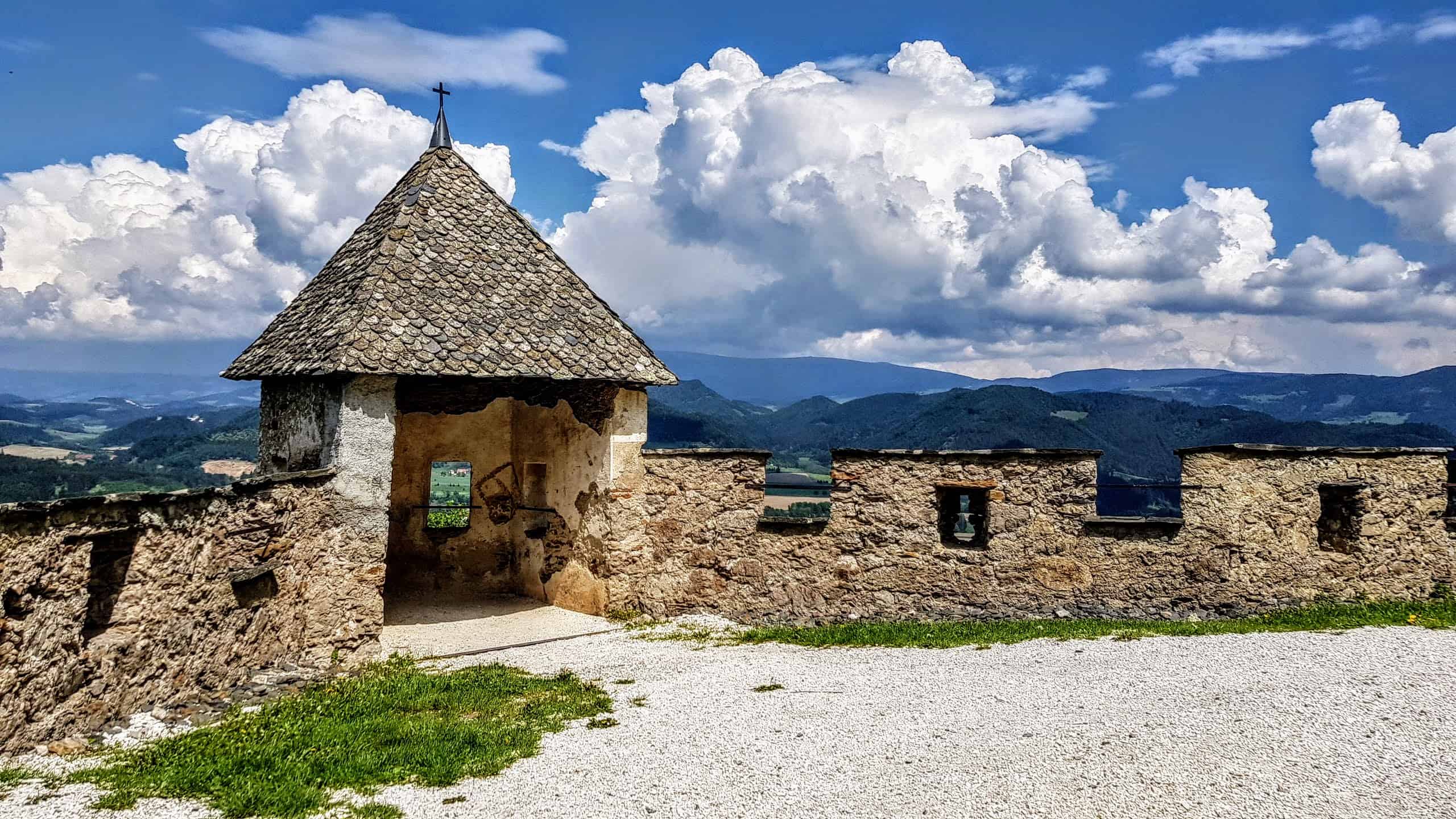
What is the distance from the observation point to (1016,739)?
312 inches

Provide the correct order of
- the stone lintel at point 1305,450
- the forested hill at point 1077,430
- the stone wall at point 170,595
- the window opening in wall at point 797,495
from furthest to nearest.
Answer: the forested hill at point 1077,430, the window opening in wall at point 797,495, the stone lintel at point 1305,450, the stone wall at point 170,595

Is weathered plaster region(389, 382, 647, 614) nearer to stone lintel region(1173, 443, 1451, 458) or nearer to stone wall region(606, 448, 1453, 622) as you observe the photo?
stone wall region(606, 448, 1453, 622)

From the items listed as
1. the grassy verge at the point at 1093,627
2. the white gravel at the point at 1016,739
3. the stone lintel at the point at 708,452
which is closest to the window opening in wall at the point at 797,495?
the stone lintel at the point at 708,452

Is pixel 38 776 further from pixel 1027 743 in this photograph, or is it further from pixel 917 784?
pixel 1027 743

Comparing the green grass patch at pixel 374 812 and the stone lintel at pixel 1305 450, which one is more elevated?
the stone lintel at pixel 1305 450

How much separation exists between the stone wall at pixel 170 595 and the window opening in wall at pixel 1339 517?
1260 cm

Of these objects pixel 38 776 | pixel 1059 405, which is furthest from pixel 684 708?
pixel 1059 405

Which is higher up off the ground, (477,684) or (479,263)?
(479,263)

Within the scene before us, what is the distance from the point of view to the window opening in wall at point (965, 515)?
12.9 m

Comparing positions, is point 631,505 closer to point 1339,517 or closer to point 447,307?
point 447,307

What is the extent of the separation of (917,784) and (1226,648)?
556 centimetres

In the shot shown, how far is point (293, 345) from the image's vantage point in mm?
12328

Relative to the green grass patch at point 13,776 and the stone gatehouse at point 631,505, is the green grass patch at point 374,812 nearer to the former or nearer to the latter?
the green grass patch at point 13,776

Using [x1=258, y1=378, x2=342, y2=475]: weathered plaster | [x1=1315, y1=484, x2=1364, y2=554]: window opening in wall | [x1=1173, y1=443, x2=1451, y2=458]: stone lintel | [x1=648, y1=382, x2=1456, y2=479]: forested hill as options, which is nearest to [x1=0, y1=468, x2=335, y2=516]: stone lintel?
[x1=258, y1=378, x2=342, y2=475]: weathered plaster
